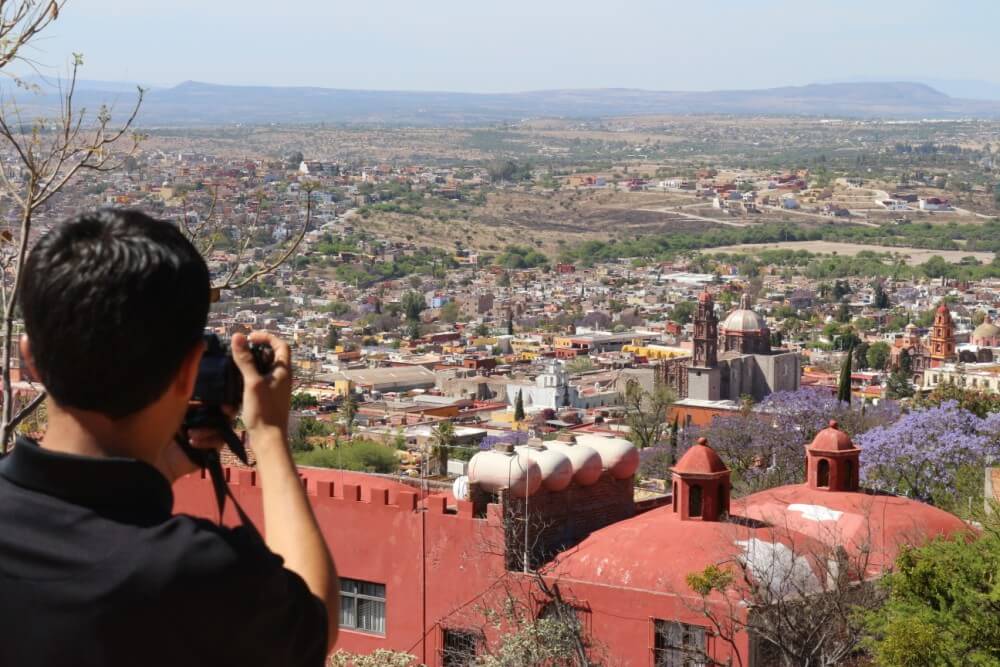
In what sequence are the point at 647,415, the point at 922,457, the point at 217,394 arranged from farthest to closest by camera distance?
the point at 647,415 < the point at 922,457 < the point at 217,394

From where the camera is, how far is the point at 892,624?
10.1 meters

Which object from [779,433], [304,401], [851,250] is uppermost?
[779,433]

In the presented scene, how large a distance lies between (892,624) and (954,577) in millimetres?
733

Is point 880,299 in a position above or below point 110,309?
below

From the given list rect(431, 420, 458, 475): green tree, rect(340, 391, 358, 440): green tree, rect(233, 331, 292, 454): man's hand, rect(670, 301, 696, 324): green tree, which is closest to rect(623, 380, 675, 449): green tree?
rect(431, 420, 458, 475): green tree

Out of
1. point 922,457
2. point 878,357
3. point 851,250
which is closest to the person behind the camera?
point 922,457

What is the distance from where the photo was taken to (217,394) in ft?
7.23

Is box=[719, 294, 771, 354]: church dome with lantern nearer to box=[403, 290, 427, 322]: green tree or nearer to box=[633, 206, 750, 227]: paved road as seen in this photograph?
box=[403, 290, 427, 322]: green tree

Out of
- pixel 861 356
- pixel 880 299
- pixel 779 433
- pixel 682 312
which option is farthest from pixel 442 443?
pixel 880 299

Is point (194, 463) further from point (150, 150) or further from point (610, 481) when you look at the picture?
point (150, 150)

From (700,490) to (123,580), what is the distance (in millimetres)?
12126

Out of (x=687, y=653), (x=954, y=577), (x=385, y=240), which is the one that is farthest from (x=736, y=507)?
(x=385, y=240)

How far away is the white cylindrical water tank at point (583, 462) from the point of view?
14.2m

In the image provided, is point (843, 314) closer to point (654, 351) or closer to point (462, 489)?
point (654, 351)
